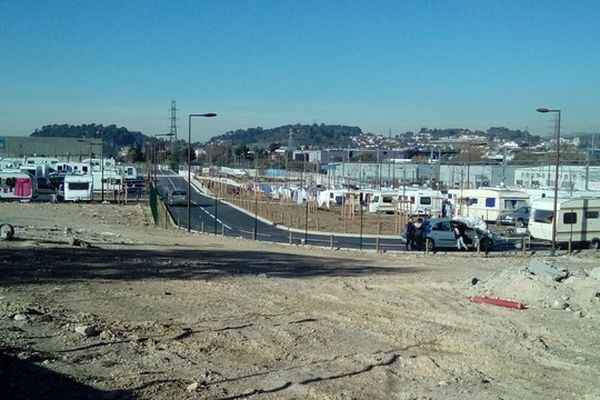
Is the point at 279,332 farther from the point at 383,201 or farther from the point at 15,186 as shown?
the point at 383,201

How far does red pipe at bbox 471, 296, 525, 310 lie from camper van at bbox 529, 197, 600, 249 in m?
22.3

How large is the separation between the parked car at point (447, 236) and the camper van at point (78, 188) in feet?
130

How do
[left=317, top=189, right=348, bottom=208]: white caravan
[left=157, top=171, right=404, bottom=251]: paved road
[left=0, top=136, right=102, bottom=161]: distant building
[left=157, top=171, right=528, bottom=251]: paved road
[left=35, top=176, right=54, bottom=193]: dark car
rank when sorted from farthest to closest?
[left=0, top=136, right=102, bottom=161]: distant building, [left=35, top=176, right=54, bottom=193]: dark car, [left=317, top=189, right=348, bottom=208]: white caravan, [left=157, top=171, right=404, bottom=251]: paved road, [left=157, top=171, right=528, bottom=251]: paved road

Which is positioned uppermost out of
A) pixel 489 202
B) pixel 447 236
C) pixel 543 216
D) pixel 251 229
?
pixel 543 216

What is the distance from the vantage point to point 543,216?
38.0 m

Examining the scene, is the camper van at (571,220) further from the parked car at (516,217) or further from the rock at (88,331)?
the rock at (88,331)

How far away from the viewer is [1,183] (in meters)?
59.1

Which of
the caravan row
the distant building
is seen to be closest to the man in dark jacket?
the caravan row

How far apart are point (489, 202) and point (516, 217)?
3.65 metres

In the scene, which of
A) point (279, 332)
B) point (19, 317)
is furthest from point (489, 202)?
point (19, 317)

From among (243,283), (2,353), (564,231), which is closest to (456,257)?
(564,231)

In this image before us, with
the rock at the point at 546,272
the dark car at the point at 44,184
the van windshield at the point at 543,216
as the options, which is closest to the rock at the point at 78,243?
the rock at the point at 546,272

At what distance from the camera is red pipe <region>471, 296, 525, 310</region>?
15.8 meters

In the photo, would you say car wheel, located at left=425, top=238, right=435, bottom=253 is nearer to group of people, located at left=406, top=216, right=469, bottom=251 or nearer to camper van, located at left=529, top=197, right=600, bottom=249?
group of people, located at left=406, top=216, right=469, bottom=251
